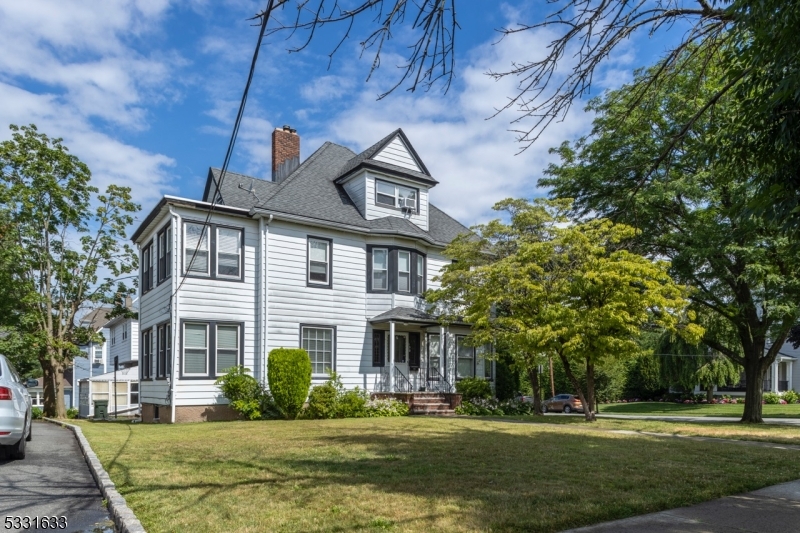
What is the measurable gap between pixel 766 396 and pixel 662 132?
97.3ft

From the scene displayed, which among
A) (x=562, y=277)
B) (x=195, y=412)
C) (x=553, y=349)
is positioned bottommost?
(x=195, y=412)

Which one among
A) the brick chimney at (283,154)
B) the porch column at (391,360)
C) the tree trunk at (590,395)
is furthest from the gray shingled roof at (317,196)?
the tree trunk at (590,395)

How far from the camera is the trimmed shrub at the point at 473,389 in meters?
23.0

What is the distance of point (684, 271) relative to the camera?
61.6 ft

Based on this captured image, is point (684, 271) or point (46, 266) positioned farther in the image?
point (46, 266)

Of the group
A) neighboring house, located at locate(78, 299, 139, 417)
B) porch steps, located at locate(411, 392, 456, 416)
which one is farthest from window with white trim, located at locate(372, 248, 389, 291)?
neighboring house, located at locate(78, 299, 139, 417)

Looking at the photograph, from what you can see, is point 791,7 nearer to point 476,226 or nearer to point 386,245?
point 476,226

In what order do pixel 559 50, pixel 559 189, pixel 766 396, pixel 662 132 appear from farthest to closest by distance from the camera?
pixel 766 396
pixel 559 189
pixel 662 132
pixel 559 50

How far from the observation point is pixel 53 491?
22.7ft

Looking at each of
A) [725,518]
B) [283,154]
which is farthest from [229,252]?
[725,518]

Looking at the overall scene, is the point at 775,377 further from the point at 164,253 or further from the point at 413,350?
the point at 164,253

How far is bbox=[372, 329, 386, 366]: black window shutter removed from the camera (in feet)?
72.8

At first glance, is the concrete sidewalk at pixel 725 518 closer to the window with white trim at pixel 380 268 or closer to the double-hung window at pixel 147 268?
the window with white trim at pixel 380 268

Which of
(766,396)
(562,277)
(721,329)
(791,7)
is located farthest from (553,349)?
(766,396)
